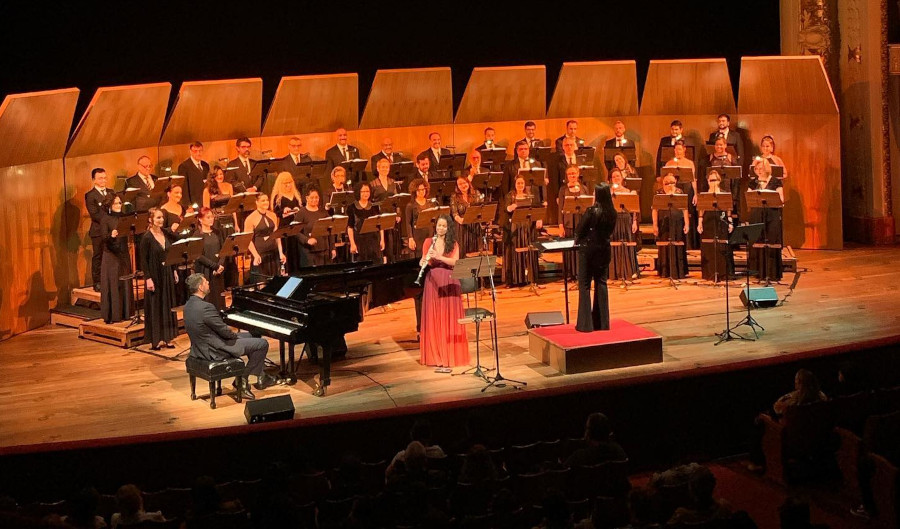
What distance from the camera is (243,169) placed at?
43.4 feet

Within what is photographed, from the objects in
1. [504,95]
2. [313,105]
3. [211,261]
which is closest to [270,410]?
[211,261]

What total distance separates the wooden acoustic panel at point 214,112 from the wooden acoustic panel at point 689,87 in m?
5.32

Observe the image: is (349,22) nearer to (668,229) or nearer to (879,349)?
(668,229)

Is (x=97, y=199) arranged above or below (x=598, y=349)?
above

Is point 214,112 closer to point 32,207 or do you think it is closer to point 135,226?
point 32,207

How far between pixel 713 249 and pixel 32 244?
753cm

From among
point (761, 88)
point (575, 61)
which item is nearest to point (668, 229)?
point (761, 88)

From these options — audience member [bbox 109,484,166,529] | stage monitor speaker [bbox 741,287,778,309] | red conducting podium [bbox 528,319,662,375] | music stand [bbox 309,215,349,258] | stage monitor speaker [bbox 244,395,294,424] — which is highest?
music stand [bbox 309,215,349,258]

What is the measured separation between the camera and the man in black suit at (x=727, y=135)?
47.1 ft

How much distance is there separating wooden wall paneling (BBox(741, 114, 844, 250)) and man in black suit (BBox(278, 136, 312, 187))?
20.1 feet

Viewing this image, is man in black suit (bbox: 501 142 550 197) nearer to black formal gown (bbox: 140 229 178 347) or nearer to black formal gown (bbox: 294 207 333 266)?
black formal gown (bbox: 294 207 333 266)

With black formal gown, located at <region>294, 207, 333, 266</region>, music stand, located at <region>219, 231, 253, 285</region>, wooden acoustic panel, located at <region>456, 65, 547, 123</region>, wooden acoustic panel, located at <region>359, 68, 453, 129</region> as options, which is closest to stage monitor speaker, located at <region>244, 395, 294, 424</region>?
music stand, located at <region>219, 231, 253, 285</region>

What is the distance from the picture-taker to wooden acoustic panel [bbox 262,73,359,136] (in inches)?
574

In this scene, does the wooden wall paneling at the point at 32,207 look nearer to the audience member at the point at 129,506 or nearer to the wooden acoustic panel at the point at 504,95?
the wooden acoustic panel at the point at 504,95
